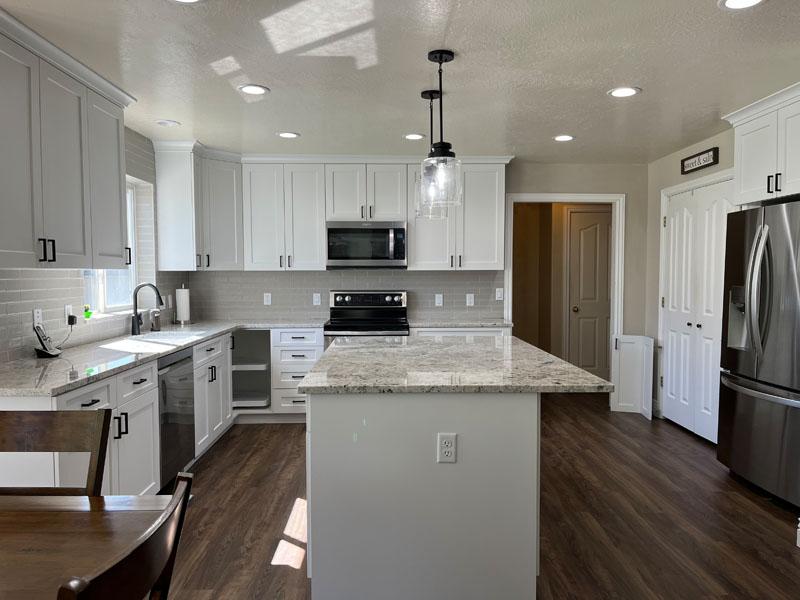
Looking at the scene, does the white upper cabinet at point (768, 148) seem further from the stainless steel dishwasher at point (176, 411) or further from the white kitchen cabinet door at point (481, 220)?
the stainless steel dishwasher at point (176, 411)

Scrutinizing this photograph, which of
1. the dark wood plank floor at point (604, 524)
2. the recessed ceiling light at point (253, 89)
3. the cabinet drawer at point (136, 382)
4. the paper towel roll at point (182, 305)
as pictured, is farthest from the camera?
the paper towel roll at point (182, 305)

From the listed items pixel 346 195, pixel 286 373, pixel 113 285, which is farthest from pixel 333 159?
pixel 113 285

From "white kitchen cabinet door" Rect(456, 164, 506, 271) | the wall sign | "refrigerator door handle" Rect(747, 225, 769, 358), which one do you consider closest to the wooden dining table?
"refrigerator door handle" Rect(747, 225, 769, 358)

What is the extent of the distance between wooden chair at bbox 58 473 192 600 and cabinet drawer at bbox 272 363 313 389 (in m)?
3.88

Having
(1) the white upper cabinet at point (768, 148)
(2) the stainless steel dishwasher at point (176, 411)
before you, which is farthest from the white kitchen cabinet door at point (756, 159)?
(2) the stainless steel dishwasher at point (176, 411)

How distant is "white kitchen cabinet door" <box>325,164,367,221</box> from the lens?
487 cm

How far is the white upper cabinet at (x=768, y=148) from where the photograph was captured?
306cm

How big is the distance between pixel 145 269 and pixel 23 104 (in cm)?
222

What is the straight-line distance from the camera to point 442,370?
224 cm

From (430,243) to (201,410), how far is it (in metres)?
2.41

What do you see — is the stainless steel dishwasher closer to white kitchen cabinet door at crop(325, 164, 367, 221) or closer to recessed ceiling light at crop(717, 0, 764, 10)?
white kitchen cabinet door at crop(325, 164, 367, 221)

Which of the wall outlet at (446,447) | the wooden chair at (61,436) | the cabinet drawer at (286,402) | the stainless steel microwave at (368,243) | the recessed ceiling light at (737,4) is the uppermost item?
the recessed ceiling light at (737,4)

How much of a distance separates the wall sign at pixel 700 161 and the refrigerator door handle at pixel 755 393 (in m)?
1.69

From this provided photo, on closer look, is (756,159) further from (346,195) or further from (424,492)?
(346,195)
